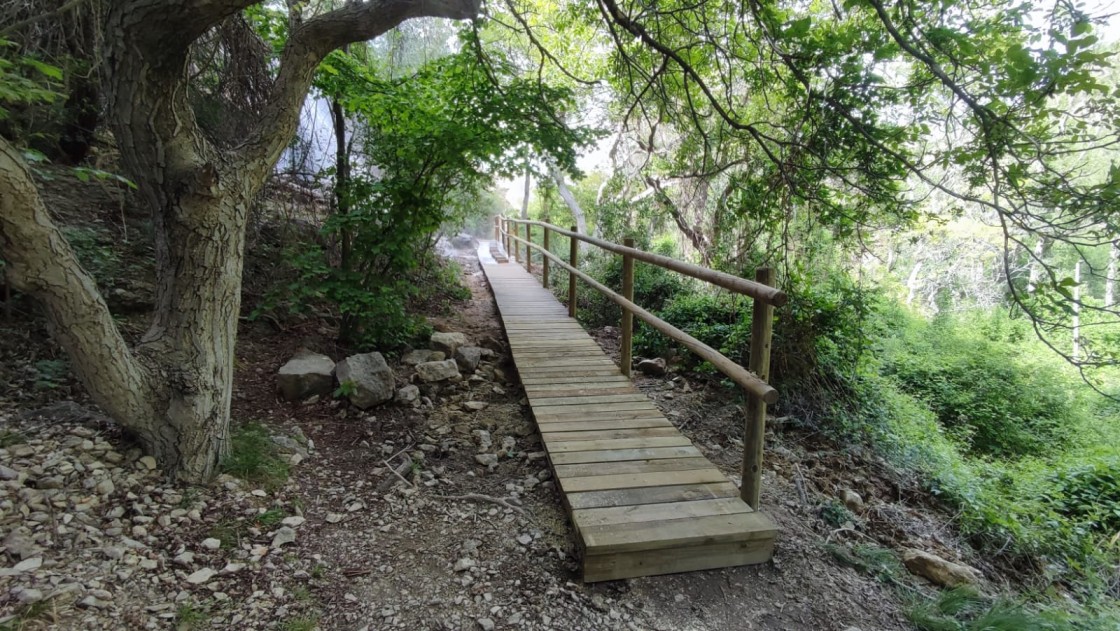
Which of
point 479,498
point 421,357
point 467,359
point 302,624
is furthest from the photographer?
point 467,359

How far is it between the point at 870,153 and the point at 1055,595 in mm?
2474

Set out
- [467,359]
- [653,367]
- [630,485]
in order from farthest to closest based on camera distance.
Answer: [653,367], [467,359], [630,485]

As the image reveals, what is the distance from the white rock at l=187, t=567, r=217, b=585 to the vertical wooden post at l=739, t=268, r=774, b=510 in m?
2.19

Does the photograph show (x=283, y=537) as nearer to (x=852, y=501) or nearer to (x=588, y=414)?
(x=588, y=414)

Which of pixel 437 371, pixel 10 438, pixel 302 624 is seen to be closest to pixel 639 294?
pixel 437 371

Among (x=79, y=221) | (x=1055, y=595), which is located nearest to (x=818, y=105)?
(x=1055, y=595)

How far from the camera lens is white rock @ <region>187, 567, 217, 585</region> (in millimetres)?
2031

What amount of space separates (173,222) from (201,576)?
4.82ft

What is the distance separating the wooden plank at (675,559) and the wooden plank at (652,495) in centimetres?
28

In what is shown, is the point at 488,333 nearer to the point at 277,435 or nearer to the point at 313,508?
the point at 277,435

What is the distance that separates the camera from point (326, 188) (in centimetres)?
468

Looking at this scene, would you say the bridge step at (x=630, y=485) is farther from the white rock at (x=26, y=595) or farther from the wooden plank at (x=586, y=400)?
the white rock at (x=26, y=595)

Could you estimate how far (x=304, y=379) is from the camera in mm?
3719

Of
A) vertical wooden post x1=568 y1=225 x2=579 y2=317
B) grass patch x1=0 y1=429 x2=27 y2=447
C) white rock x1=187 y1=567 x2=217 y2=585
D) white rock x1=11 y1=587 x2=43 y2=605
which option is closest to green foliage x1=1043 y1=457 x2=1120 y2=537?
vertical wooden post x1=568 y1=225 x2=579 y2=317
